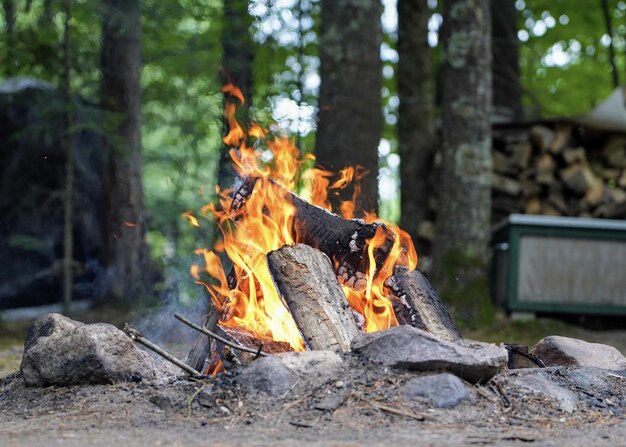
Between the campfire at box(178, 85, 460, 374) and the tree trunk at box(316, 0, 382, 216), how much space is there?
3.75 m

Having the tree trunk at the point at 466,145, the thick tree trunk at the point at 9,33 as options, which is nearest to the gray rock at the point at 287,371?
the tree trunk at the point at 466,145

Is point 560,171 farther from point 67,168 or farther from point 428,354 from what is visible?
point 428,354

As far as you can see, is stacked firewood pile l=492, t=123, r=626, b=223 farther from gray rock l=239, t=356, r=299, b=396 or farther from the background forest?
gray rock l=239, t=356, r=299, b=396

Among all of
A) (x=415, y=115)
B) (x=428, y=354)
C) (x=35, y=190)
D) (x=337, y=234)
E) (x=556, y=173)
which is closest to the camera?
(x=428, y=354)

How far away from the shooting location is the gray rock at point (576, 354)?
5977 millimetres

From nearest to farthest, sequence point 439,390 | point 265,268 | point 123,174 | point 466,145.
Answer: point 439,390
point 265,268
point 466,145
point 123,174

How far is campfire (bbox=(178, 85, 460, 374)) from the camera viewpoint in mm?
5441

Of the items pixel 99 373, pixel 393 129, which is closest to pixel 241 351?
pixel 99 373

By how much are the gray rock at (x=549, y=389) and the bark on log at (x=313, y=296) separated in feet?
3.26

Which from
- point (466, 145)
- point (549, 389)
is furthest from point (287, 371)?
point (466, 145)

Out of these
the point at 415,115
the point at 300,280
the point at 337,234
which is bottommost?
the point at 300,280

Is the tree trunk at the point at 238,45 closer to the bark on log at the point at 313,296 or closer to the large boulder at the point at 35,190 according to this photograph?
the large boulder at the point at 35,190

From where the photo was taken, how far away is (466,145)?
11.2 meters

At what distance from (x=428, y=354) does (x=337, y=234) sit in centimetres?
132
